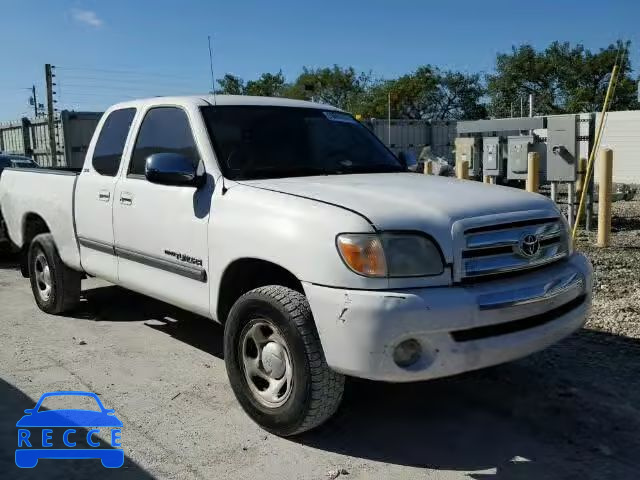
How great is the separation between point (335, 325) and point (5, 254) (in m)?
7.78

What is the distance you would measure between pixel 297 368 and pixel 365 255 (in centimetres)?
71

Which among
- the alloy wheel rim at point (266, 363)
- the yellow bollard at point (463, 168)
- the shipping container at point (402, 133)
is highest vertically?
the shipping container at point (402, 133)

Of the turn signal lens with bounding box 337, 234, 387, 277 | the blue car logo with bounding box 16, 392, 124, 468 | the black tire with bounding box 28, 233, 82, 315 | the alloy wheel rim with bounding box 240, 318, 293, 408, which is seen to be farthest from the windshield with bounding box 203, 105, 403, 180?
the black tire with bounding box 28, 233, 82, 315

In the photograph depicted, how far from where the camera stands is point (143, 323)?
599cm

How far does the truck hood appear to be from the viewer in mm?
3229

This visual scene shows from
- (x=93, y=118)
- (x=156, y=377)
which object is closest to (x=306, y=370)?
(x=156, y=377)

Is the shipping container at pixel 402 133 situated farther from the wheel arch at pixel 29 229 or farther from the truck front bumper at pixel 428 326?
the truck front bumper at pixel 428 326

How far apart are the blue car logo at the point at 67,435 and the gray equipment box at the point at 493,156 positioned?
33.4 feet

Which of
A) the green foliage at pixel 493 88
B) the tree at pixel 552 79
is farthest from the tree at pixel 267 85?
the tree at pixel 552 79

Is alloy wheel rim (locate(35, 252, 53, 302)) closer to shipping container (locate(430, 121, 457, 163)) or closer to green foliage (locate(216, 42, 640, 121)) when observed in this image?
shipping container (locate(430, 121, 457, 163))

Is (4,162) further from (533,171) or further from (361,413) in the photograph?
(361,413)

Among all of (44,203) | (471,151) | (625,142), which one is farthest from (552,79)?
(44,203)

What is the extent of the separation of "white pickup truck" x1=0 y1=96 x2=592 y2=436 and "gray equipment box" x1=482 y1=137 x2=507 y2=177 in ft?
Result: 26.7

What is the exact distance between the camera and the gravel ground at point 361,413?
3338mm
